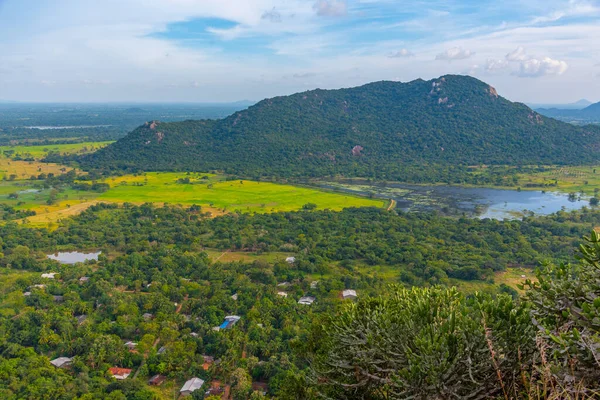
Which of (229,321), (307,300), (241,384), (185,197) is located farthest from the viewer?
(185,197)

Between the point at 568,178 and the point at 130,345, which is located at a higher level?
the point at 568,178

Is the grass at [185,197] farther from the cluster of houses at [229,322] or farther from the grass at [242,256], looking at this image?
the cluster of houses at [229,322]

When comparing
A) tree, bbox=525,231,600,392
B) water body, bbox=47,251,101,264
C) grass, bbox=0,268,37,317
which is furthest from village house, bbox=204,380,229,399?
water body, bbox=47,251,101,264

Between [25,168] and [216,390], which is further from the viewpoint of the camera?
[25,168]

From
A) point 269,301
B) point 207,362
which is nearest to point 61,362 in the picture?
point 207,362

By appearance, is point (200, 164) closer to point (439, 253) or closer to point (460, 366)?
point (439, 253)

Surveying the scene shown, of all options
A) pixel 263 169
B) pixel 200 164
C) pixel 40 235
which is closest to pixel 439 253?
pixel 40 235

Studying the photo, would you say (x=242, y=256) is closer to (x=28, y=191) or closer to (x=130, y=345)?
(x=130, y=345)
